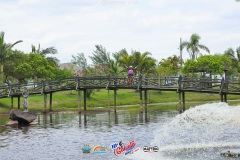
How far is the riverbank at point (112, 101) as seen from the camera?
55703 mm

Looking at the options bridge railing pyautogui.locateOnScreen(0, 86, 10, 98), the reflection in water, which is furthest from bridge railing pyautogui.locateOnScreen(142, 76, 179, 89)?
bridge railing pyautogui.locateOnScreen(0, 86, 10, 98)

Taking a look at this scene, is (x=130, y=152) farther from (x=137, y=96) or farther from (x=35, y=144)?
(x=137, y=96)

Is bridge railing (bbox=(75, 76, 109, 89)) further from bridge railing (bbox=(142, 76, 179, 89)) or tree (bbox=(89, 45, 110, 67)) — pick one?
tree (bbox=(89, 45, 110, 67))

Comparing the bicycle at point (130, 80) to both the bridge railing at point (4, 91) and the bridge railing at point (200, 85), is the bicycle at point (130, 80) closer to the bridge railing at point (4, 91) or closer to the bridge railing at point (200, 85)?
the bridge railing at point (200, 85)

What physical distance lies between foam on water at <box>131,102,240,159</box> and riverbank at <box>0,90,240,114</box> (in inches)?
818

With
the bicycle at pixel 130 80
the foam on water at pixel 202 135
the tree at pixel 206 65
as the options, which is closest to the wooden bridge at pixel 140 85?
the bicycle at pixel 130 80

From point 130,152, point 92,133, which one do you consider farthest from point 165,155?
point 92,133

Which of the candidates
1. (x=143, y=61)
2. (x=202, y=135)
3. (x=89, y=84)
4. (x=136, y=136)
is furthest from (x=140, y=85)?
(x=143, y=61)

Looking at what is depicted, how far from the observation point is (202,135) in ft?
92.7

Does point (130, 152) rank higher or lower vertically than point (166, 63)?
lower

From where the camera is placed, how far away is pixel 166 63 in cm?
10181

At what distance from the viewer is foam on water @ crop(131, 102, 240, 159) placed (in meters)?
22.5

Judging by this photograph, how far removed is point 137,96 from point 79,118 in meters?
25.9

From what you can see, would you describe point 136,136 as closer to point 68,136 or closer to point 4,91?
point 68,136
